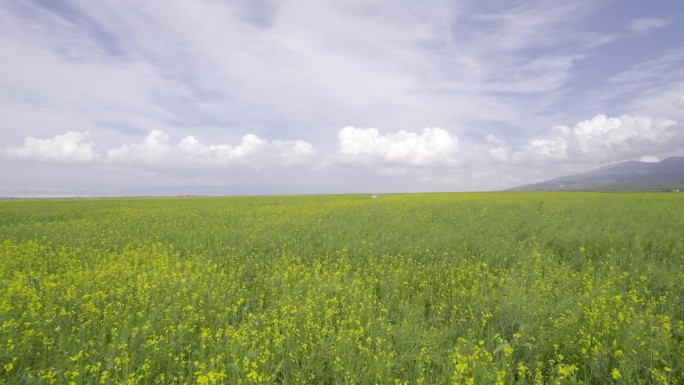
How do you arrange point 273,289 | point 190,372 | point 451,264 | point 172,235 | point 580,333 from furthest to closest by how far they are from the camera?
point 172,235 < point 451,264 < point 273,289 < point 580,333 < point 190,372

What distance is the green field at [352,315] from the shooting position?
13.6 feet

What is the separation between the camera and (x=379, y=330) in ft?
16.6

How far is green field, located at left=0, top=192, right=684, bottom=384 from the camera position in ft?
13.6

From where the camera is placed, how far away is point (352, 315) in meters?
5.51

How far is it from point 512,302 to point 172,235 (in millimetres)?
12288

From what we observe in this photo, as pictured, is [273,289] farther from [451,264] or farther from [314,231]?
[314,231]

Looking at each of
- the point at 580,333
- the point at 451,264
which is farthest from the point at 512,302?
the point at 451,264

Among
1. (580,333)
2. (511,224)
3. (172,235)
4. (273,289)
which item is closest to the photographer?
(580,333)

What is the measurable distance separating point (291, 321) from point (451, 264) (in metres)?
5.11

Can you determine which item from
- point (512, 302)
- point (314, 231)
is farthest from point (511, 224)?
point (512, 302)

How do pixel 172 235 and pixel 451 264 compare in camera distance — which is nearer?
pixel 451 264

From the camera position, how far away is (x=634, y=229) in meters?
12.2

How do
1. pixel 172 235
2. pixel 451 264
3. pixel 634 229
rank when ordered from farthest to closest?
pixel 172 235 → pixel 634 229 → pixel 451 264

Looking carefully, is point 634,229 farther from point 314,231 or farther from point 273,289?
point 273,289
